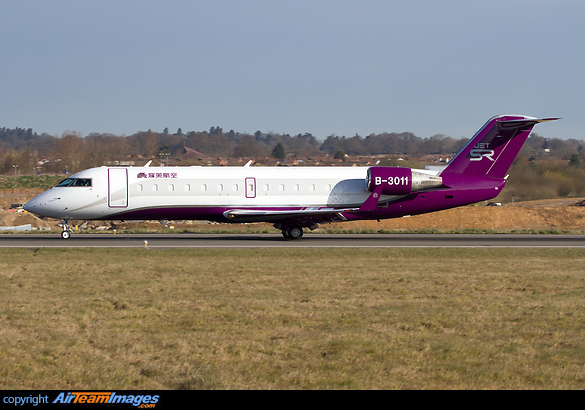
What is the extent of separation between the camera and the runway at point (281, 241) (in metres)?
27.9

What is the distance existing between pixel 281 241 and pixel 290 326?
756 inches

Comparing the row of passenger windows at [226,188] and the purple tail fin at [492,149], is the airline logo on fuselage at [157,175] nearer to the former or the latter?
the row of passenger windows at [226,188]

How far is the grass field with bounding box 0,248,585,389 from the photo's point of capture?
8125 mm

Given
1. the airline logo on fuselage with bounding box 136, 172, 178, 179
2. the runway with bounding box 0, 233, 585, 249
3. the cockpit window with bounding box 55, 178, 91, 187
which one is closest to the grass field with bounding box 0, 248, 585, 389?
the runway with bounding box 0, 233, 585, 249

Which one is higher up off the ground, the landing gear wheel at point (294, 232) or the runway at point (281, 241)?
the landing gear wheel at point (294, 232)

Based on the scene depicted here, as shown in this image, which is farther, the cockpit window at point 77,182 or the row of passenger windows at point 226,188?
the cockpit window at point 77,182

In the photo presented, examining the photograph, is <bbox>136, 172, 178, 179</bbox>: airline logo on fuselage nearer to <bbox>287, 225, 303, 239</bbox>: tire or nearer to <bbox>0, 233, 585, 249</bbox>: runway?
<bbox>0, 233, 585, 249</bbox>: runway

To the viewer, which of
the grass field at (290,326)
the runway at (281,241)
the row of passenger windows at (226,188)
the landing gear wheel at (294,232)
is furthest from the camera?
the landing gear wheel at (294,232)

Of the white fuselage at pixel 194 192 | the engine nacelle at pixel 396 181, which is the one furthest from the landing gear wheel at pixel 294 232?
the engine nacelle at pixel 396 181

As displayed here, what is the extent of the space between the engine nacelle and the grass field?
Result: 10126 millimetres
